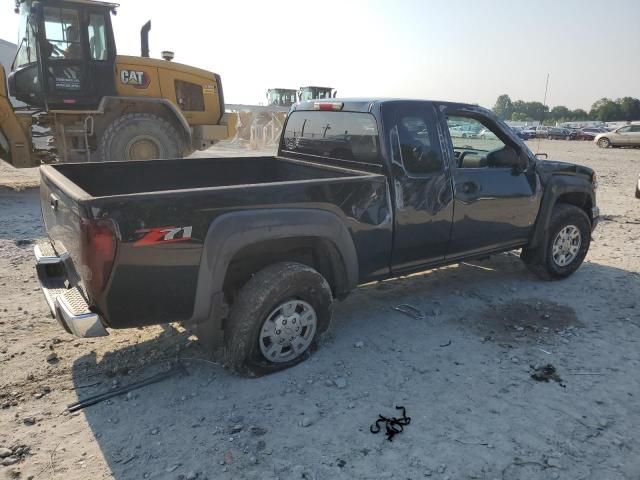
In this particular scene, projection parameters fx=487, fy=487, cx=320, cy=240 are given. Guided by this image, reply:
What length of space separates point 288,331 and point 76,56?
301 inches

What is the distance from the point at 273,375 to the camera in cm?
343

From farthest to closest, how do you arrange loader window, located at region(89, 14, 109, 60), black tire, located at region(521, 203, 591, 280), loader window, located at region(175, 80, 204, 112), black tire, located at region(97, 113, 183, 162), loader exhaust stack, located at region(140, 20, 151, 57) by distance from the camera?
loader window, located at region(175, 80, 204, 112) → loader exhaust stack, located at region(140, 20, 151, 57) → black tire, located at region(97, 113, 183, 162) → loader window, located at region(89, 14, 109, 60) → black tire, located at region(521, 203, 591, 280)

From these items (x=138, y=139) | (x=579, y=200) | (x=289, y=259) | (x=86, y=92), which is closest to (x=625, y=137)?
(x=579, y=200)

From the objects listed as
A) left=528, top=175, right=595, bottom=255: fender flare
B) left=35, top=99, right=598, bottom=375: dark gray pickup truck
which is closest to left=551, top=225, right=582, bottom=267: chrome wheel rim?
left=35, top=99, right=598, bottom=375: dark gray pickup truck

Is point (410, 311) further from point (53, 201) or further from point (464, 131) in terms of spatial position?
point (53, 201)

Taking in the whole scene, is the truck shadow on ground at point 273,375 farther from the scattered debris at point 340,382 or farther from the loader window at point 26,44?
the loader window at point 26,44

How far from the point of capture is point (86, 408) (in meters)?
3.04

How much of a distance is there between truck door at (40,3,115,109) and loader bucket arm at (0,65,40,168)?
2.10 ft

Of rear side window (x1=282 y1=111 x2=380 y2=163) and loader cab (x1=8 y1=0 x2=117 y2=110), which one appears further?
loader cab (x1=8 y1=0 x2=117 y2=110)

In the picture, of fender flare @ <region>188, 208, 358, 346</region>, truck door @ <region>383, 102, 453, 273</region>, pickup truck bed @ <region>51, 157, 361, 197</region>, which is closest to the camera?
fender flare @ <region>188, 208, 358, 346</region>

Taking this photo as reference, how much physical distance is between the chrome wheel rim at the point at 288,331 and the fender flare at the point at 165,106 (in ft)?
23.7

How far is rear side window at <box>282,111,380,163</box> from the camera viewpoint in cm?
409

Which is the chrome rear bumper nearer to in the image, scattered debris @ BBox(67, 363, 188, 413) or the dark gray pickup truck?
the dark gray pickup truck

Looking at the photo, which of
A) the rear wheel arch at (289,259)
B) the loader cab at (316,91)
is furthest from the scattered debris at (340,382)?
the loader cab at (316,91)
